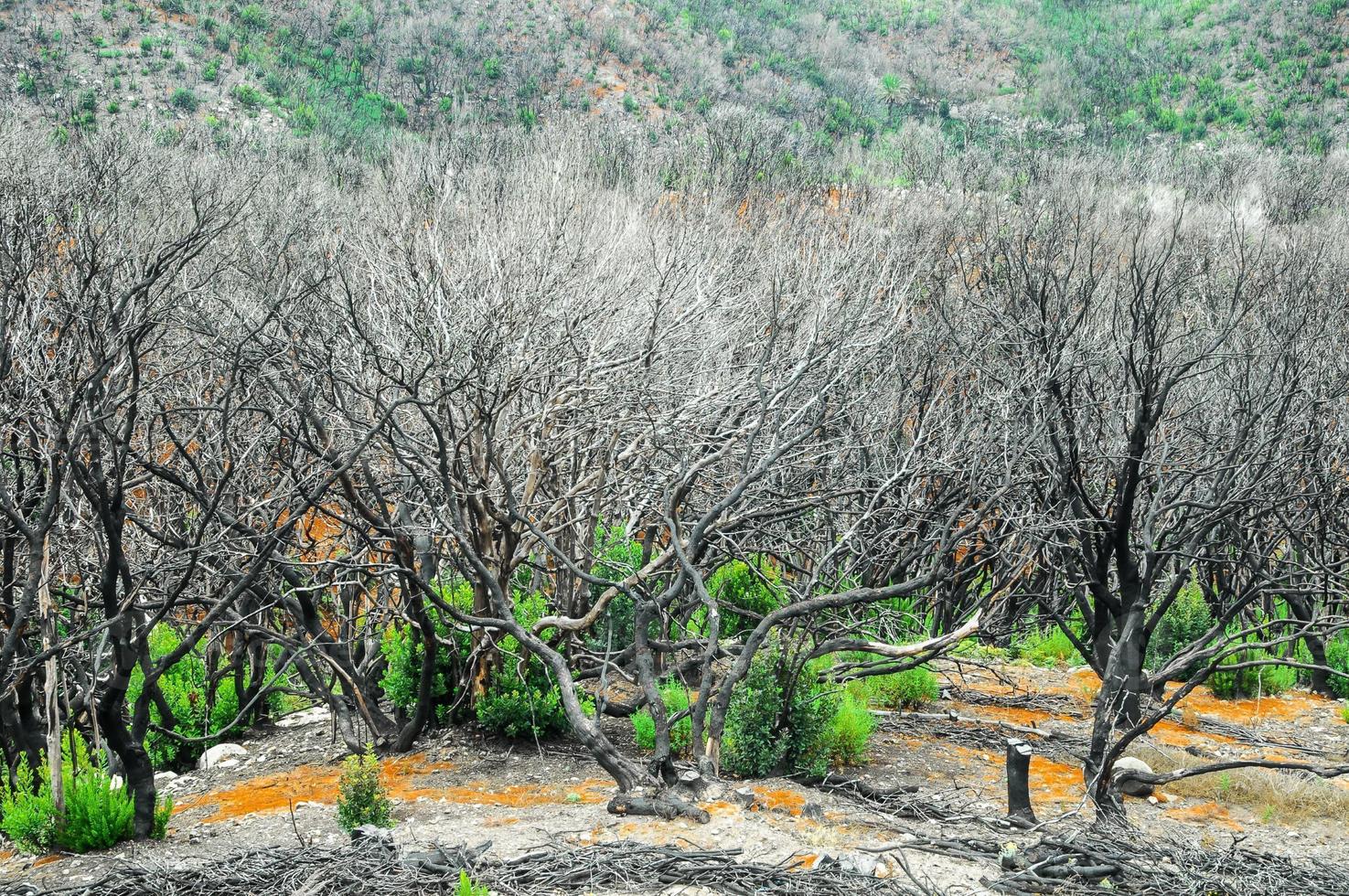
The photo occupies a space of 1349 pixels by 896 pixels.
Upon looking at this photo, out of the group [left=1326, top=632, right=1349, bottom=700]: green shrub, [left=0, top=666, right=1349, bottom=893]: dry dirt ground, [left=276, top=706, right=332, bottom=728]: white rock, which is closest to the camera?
[left=0, top=666, right=1349, bottom=893]: dry dirt ground

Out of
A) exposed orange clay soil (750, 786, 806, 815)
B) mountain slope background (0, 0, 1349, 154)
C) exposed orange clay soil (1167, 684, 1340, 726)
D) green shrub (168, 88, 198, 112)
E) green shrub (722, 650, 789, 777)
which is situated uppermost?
mountain slope background (0, 0, 1349, 154)

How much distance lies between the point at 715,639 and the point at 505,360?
366 centimetres

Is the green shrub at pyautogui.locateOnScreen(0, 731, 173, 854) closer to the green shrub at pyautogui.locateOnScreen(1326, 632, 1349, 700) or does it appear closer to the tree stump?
the tree stump

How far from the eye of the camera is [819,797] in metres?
5.90

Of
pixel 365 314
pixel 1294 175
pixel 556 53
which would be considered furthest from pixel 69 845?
pixel 556 53

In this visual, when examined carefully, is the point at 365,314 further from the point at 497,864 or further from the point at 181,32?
the point at 181,32

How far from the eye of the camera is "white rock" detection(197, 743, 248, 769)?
7637 mm

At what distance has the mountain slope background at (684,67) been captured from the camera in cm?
3478

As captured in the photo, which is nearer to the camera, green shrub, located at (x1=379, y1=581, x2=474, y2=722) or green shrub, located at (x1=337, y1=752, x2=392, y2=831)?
green shrub, located at (x1=337, y1=752, x2=392, y2=831)

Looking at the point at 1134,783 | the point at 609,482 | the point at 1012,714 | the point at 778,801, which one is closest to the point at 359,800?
the point at 778,801

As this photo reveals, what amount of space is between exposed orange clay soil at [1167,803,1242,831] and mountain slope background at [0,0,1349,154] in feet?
87.8

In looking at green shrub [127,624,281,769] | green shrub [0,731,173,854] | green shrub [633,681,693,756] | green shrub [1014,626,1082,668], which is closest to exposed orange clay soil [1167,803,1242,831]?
green shrub [633,681,693,756]

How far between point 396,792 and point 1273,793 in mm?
5070

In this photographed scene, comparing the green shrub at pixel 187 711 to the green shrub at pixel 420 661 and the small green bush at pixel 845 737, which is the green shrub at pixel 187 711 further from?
the small green bush at pixel 845 737
